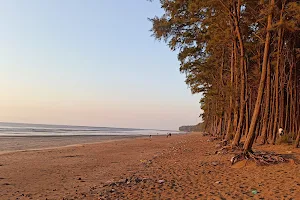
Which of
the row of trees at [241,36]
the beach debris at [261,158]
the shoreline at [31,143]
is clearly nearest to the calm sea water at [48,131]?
the shoreline at [31,143]

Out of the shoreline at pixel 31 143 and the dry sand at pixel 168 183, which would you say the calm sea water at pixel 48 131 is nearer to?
the shoreline at pixel 31 143

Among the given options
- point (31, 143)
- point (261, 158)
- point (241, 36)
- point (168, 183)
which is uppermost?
point (241, 36)

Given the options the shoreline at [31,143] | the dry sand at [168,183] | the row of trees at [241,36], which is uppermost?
A: the row of trees at [241,36]

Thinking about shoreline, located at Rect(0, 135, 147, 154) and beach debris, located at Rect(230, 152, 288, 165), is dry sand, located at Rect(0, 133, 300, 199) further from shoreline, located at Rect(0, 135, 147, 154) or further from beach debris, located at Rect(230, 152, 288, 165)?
shoreline, located at Rect(0, 135, 147, 154)

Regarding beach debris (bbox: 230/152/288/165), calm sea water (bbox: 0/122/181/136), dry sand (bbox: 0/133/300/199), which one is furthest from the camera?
calm sea water (bbox: 0/122/181/136)

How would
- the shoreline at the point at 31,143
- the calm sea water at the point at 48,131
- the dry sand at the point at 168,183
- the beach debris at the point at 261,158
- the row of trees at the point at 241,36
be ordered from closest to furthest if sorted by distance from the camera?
the dry sand at the point at 168,183 → the beach debris at the point at 261,158 → the row of trees at the point at 241,36 → the shoreline at the point at 31,143 → the calm sea water at the point at 48,131

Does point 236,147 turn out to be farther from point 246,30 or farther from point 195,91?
point 195,91

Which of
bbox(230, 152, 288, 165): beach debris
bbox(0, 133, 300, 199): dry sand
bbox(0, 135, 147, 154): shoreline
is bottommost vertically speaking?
bbox(0, 135, 147, 154): shoreline

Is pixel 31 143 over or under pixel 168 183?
under

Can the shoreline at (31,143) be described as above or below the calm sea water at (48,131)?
below

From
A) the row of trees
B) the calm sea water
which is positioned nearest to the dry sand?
the row of trees

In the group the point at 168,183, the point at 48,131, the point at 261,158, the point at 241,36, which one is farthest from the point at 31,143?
the point at 48,131

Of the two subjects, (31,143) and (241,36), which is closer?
(241,36)

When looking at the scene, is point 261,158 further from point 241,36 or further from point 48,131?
point 48,131
